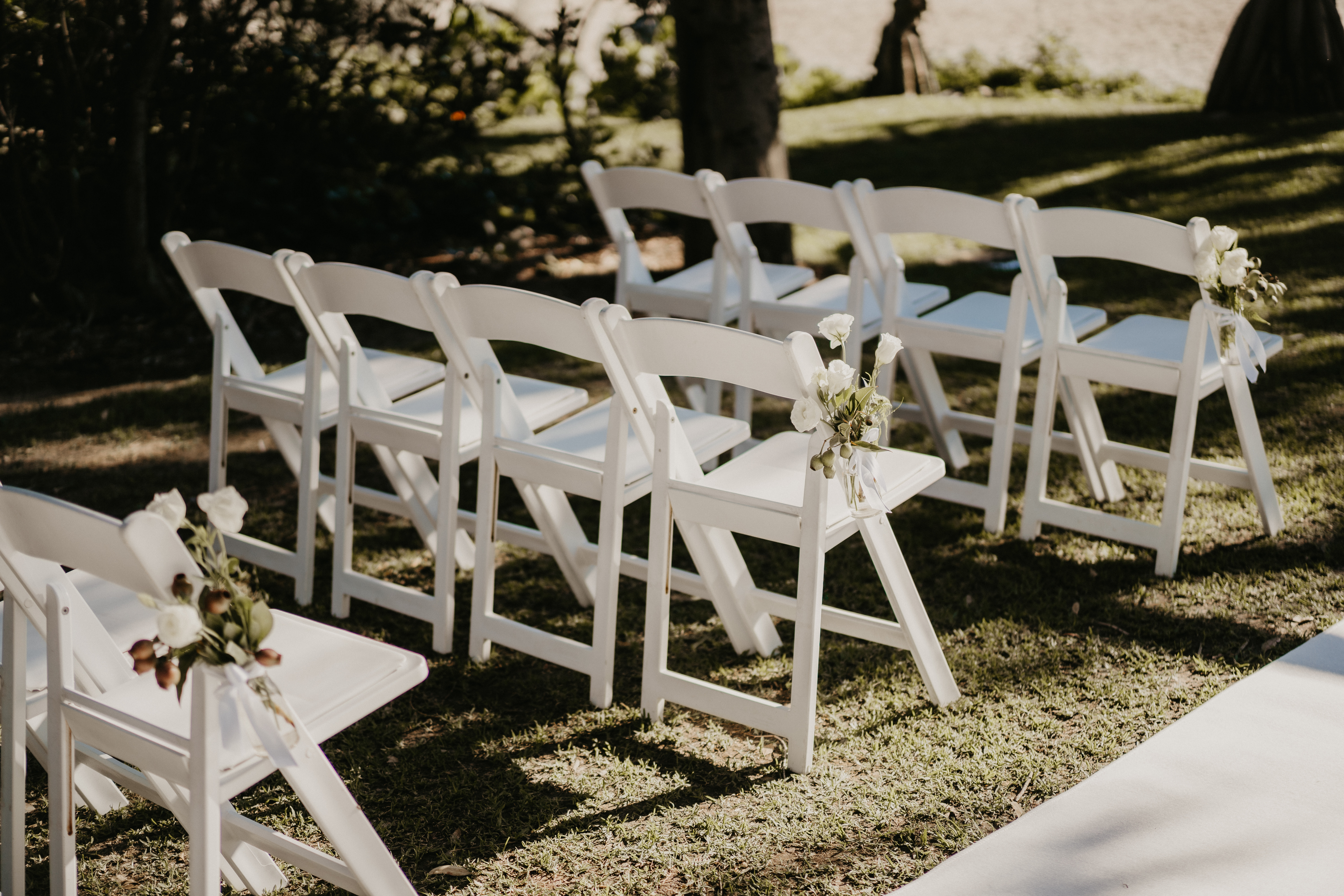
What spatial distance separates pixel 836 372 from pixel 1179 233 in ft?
4.97

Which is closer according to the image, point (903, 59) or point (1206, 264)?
point (1206, 264)

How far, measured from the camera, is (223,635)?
1.99 m

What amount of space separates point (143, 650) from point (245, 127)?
663 cm

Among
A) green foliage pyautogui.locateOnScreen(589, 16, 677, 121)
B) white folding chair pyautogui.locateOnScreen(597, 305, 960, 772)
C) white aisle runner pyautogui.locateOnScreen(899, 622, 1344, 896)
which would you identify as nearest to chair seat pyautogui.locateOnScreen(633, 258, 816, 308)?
white folding chair pyautogui.locateOnScreen(597, 305, 960, 772)

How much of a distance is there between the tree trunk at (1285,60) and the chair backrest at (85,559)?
1018 centimetres

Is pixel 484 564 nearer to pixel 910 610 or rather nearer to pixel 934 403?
pixel 910 610

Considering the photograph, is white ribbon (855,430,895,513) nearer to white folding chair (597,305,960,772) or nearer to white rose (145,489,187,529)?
white folding chair (597,305,960,772)

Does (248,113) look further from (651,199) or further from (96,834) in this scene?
(96,834)

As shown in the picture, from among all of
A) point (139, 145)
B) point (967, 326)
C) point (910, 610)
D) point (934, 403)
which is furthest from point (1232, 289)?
point (139, 145)

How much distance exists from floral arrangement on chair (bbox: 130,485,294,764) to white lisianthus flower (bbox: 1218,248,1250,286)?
279 centimetres

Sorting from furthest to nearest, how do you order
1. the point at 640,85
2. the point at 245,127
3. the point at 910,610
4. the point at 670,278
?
the point at 640,85
the point at 245,127
the point at 670,278
the point at 910,610

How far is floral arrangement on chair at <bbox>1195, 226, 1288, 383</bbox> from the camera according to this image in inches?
136

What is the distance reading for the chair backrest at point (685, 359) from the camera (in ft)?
8.76

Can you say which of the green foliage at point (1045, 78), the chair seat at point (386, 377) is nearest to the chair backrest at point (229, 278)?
the chair seat at point (386, 377)
